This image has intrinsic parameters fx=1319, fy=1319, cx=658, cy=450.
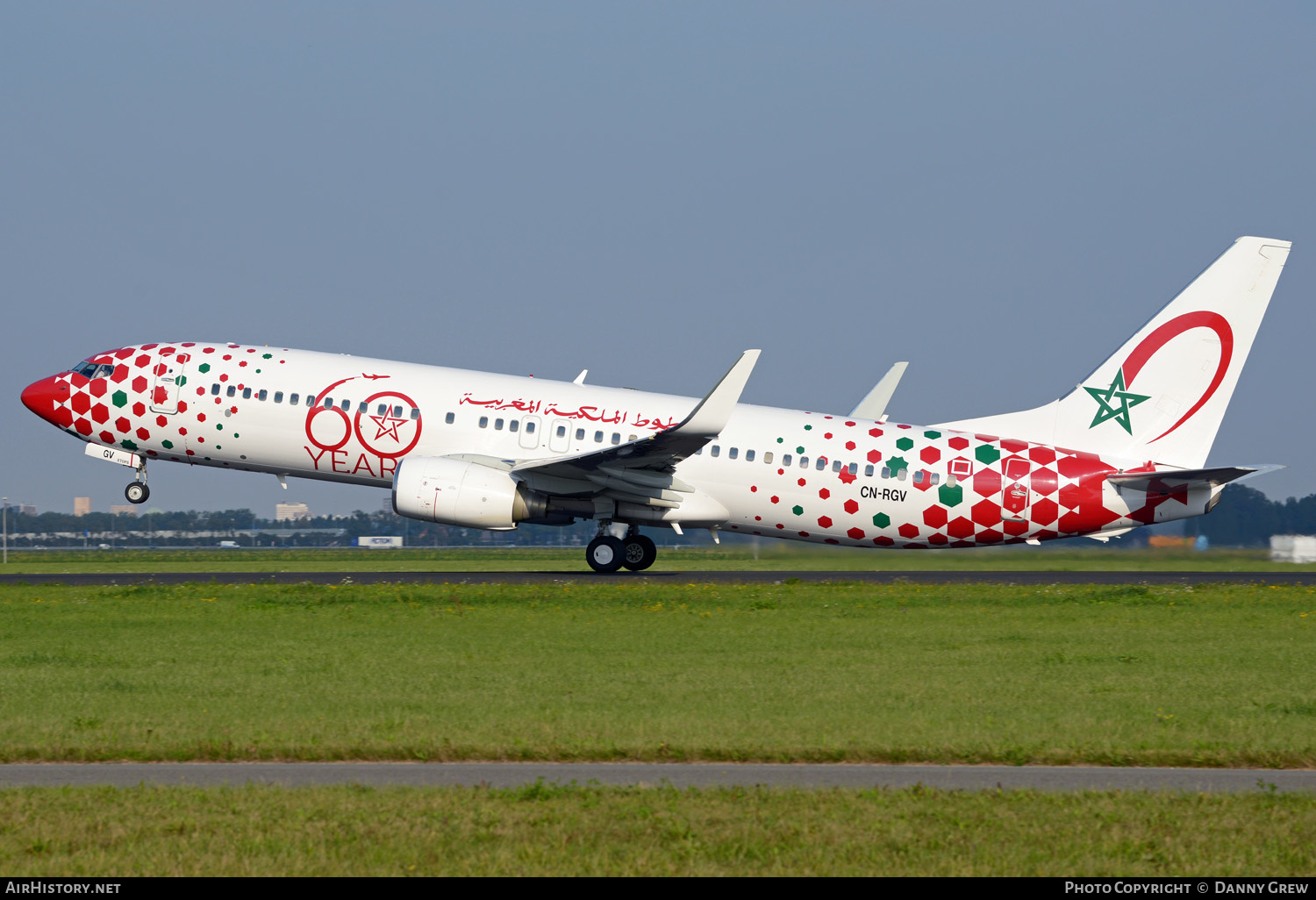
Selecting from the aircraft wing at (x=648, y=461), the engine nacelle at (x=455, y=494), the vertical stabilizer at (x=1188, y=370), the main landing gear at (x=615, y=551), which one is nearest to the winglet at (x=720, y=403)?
the aircraft wing at (x=648, y=461)

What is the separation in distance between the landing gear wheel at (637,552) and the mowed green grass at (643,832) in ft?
79.2

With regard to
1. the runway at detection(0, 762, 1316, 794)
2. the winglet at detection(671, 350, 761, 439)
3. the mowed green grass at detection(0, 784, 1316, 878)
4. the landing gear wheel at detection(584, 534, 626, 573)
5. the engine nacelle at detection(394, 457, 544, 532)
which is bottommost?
the runway at detection(0, 762, 1316, 794)

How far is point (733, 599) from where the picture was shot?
2689 centimetres

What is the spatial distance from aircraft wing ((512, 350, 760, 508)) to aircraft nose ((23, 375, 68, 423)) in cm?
1322

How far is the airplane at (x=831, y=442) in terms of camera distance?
32719 mm

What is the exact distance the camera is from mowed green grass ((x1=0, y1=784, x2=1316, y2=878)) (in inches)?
321

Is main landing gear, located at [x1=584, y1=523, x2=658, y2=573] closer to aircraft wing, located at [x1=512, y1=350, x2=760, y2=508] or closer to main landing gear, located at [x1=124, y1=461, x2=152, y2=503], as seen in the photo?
aircraft wing, located at [x1=512, y1=350, x2=760, y2=508]

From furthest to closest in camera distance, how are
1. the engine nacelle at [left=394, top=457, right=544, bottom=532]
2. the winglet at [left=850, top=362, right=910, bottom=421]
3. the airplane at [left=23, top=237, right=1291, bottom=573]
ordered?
the winglet at [left=850, top=362, right=910, bottom=421] < the airplane at [left=23, top=237, right=1291, bottom=573] < the engine nacelle at [left=394, top=457, right=544, bottom=532]

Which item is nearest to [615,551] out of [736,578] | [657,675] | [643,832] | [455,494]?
[736,578]

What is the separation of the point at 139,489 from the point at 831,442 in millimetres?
18436

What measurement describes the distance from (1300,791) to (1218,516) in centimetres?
3325

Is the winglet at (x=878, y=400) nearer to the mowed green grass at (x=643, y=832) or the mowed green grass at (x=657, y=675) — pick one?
the mowed green grass at (x=657, y=675)

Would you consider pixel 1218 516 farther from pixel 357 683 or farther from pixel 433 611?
pixel 357 683

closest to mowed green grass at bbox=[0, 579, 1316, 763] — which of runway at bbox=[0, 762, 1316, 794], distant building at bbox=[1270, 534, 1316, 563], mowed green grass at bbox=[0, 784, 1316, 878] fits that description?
runway at bbox=[0, 762, 1316, 794]
